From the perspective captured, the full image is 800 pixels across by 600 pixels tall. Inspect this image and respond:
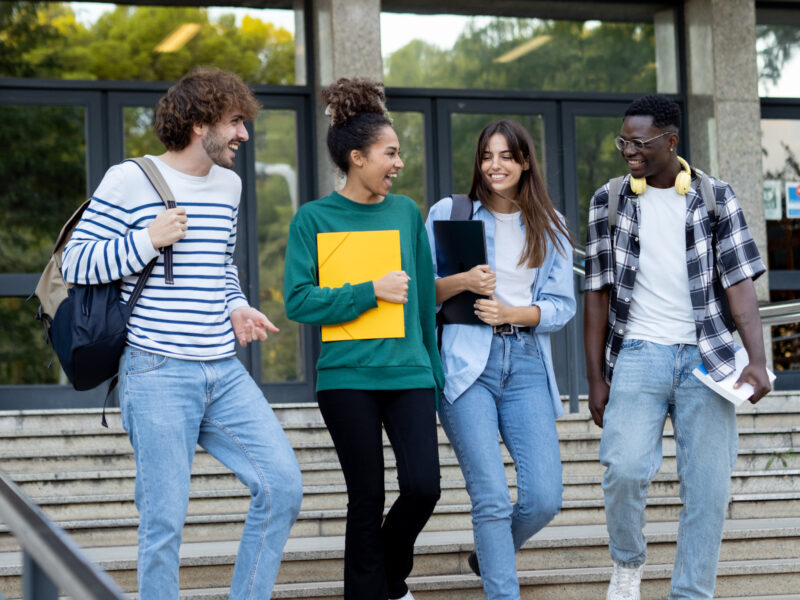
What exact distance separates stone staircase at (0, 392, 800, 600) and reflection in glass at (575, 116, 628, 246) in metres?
2.92

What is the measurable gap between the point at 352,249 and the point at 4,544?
263 centimetres

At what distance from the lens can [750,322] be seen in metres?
4.14

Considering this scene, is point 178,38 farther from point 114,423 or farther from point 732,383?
point 732,383

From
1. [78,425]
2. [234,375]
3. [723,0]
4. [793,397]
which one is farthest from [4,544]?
[723,0]

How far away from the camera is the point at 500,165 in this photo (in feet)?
14.6

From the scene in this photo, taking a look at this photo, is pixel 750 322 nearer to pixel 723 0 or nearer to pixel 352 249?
pixel 352 249

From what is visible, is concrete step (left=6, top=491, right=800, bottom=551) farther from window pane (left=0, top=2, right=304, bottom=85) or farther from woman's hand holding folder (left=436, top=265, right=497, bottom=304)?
window pane (left=0, top=2, right=304, bottom=85)

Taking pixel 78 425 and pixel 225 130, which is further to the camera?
pixel 78 425

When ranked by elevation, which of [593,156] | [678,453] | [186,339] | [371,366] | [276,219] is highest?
[593,156]

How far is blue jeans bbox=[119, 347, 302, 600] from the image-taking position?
3461mm

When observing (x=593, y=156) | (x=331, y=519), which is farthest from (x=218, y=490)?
(x=593, y=156)

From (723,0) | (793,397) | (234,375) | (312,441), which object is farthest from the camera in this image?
(723,0)

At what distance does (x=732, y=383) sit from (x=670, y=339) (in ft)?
0.98

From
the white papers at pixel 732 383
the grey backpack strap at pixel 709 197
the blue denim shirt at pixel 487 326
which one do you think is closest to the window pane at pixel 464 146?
the blue denim shirt at pixel 487 326
